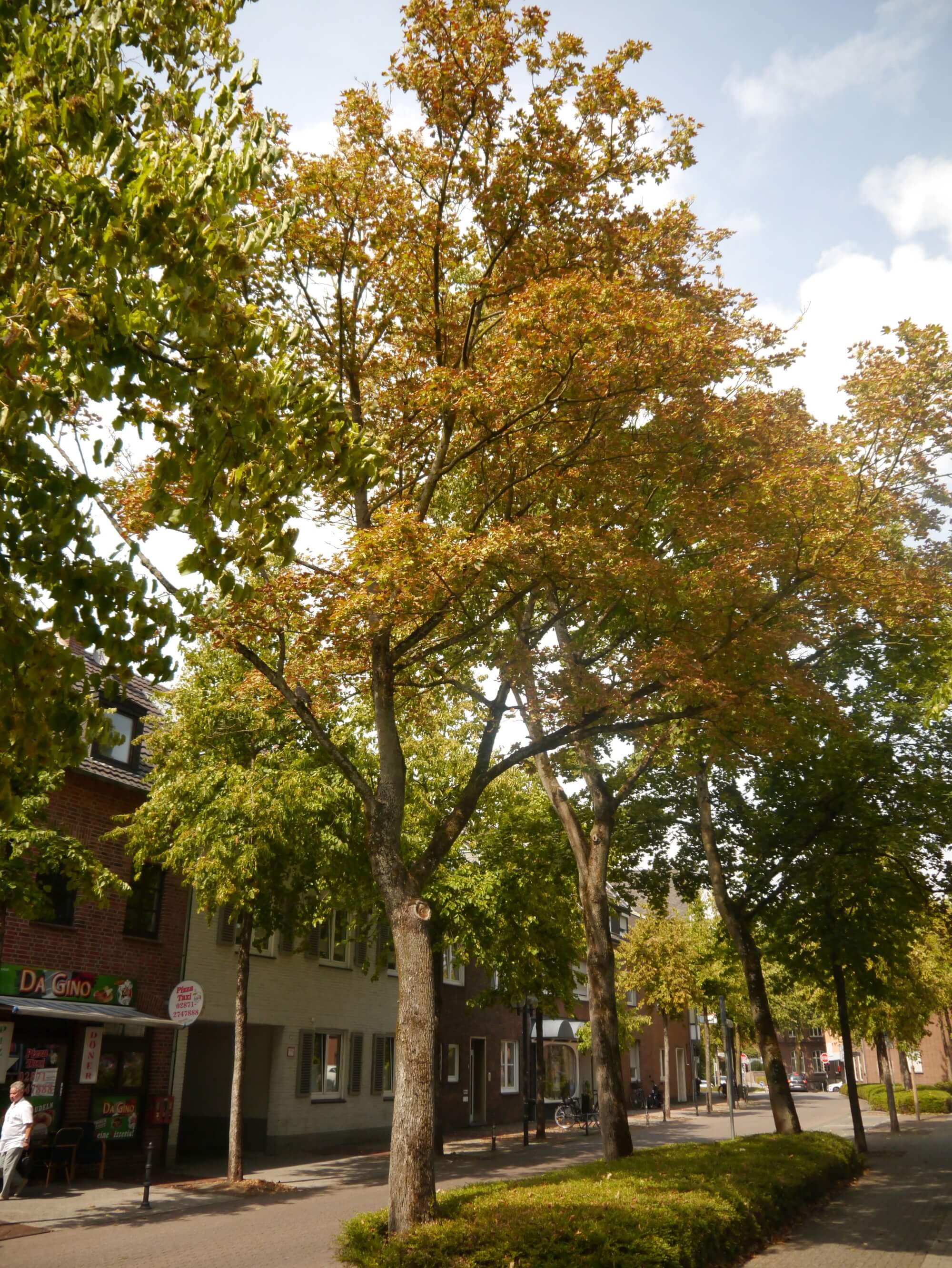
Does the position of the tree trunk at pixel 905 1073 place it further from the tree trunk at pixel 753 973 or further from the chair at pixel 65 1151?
the chair at pixel 65 1151

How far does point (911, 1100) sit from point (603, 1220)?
128ft

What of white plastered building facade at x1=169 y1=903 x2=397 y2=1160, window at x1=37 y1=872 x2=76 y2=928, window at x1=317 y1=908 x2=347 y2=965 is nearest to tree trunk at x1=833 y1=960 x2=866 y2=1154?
white plastered building facade at x1=169 y1=903 x2=397 y2=1160

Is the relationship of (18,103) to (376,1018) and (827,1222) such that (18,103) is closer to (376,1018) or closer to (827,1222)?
(827,1222)

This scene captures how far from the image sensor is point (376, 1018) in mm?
30750

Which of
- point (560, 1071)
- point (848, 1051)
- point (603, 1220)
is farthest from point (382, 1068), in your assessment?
point (603, 1220)

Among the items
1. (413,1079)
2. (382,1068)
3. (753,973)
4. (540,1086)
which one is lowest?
(540,1086)

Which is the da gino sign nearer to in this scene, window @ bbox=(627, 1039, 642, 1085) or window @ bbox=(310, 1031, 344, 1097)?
window @ bbox=(310, 1031, 344, 1097)

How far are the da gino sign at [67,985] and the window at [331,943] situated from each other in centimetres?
802

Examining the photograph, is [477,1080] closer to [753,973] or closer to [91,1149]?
[753,973]

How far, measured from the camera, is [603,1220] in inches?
343

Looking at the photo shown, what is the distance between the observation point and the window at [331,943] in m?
28.4

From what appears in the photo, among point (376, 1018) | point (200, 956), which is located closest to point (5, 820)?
point (200, 956)

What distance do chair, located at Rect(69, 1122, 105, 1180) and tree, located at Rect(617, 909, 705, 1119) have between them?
2590 cm

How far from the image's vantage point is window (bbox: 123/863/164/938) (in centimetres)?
2159
